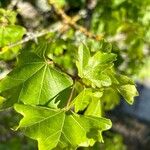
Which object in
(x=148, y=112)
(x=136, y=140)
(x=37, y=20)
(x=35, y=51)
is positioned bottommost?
(x=148, y=112)

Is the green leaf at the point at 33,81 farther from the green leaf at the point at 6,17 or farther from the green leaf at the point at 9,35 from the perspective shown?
A: the green leaf at the point at 6,17

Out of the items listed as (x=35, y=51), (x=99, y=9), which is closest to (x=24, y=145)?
(x=99, y=9)

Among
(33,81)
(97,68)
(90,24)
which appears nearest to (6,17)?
(33,81)

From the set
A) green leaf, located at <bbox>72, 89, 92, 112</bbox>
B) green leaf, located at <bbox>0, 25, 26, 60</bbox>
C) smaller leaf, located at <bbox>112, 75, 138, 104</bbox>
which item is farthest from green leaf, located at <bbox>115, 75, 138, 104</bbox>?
green leaf, located at <bbox>0, 25, 26, 60</bbox>

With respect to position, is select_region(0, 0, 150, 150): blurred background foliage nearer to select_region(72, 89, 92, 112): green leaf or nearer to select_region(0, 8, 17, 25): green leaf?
select_region(0, 8, 17, 25): green leaf

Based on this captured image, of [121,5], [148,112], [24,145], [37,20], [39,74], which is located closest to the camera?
[39,74]

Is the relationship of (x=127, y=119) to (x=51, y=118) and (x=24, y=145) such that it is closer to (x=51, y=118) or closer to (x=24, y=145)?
(x=24, y=145)
